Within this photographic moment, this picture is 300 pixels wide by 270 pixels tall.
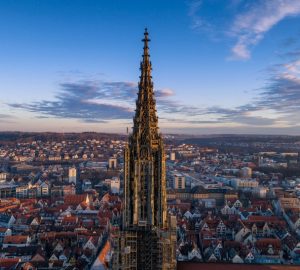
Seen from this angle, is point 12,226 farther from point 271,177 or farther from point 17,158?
point 17,158

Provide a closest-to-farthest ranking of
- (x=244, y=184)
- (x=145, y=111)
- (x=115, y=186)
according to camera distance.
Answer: (x=145, y=111), (x=115, y=186), (x=244, y=184)

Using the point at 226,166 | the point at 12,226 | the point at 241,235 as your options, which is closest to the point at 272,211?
the point at 241,235

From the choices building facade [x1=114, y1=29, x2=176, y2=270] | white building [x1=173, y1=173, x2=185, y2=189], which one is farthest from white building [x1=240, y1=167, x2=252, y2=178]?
building facade [x1=114, y1=29, x2=176, y2=270]

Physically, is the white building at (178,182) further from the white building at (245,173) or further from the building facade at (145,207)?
the building facade at (145,207)

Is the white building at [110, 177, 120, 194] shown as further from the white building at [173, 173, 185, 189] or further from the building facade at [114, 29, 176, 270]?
the building facade at [114, 29, 176, 270]

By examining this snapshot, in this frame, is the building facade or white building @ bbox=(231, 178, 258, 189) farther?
white building @ bbox=(231, 178, 258, 189)

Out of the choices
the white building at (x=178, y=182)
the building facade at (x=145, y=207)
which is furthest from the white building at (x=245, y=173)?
the building facade at (x=145, y=207)

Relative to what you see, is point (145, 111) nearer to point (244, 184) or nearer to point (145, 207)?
point (145, 207)

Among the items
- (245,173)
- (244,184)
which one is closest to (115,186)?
(244,184)
